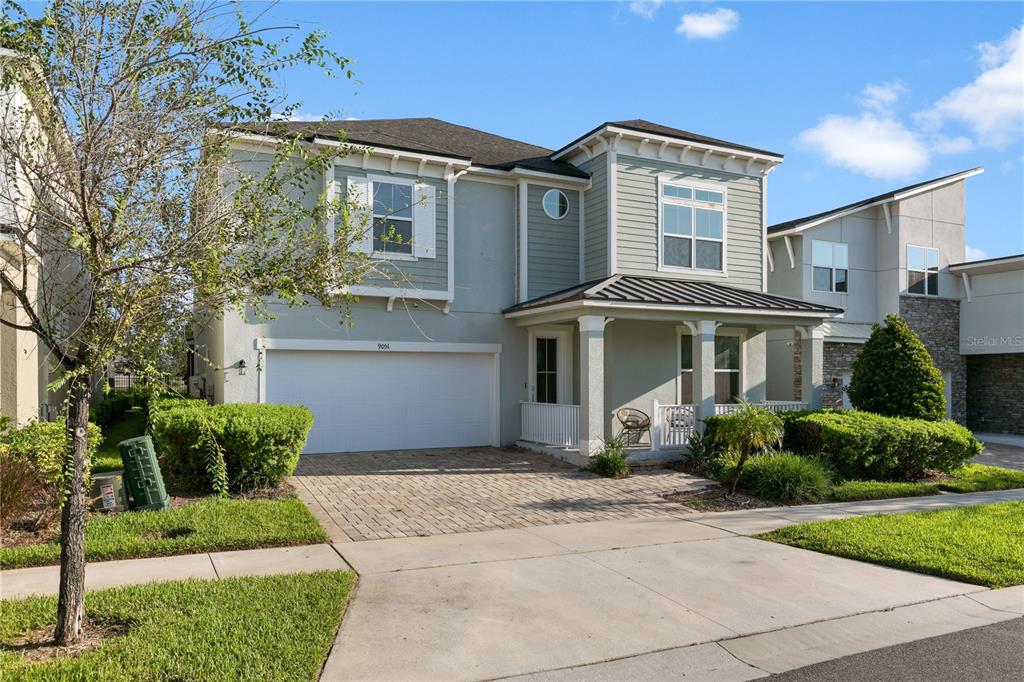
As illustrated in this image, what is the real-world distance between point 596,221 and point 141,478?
1072cm

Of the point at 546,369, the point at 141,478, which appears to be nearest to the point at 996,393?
the point at 546,369

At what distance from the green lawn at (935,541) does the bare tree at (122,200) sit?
6.18 m

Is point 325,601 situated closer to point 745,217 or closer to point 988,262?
point 745,217

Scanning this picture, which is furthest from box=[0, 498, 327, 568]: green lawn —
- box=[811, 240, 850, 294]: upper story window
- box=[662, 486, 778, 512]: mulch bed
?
box=[811, 240, 850, 294]: upper story window

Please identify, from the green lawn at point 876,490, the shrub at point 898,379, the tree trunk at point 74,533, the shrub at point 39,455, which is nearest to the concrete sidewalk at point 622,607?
the tree trunk at point 74,533

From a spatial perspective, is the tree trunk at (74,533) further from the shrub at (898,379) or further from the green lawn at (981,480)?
the shrub at (898,379)

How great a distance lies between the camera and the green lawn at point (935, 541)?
6957 mm

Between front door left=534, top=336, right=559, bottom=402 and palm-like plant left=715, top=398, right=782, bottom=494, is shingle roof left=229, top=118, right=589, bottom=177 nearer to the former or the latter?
front door left=534, top=336, right=559, bottom=402

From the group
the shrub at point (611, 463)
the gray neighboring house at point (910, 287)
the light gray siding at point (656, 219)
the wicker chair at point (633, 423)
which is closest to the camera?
the shrub at point (611, 463)

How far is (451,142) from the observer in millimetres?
17312

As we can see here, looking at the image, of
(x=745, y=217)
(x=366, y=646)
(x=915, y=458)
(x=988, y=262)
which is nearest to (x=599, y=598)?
(x=366, y=646)

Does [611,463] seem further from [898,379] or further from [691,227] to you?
[691,227]

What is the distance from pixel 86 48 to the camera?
4.70 metres

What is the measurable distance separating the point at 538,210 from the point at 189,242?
1182 cm
